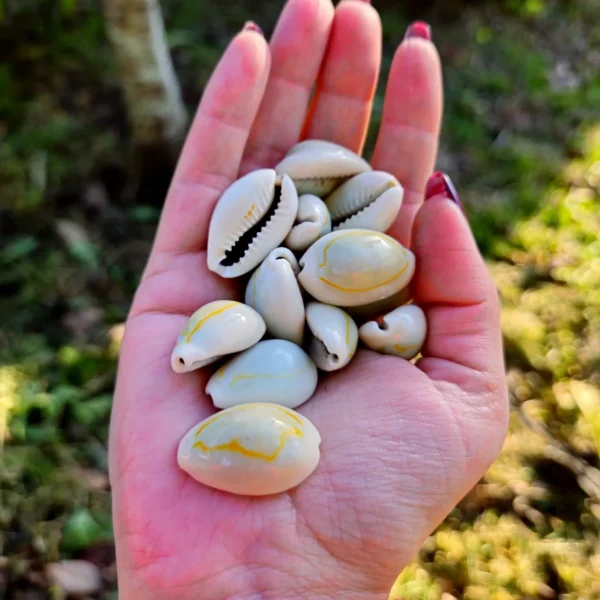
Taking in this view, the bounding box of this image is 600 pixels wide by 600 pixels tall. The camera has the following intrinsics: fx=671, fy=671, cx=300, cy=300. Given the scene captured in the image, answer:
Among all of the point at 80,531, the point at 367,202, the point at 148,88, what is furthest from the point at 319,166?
the point at 80,531

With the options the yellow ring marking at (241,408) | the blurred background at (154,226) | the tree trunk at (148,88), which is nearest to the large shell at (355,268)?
the yellow ring marking at (241,408)

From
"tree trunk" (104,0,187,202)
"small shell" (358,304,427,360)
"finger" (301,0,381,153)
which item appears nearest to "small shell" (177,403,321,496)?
"small shell" (358,304,427,360)

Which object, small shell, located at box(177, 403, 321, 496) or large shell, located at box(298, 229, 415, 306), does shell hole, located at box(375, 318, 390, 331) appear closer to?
large shell, located at box(298, 229, 415, 306)

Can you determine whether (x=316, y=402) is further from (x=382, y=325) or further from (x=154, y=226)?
(x=154, y=226)

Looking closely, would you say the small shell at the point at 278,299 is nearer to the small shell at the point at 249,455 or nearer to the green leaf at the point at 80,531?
the small shell at the point at 249,455

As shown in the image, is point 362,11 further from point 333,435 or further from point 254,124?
point 333,435
